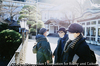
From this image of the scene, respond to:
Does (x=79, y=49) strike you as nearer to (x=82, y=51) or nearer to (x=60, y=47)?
(x=82, y=51)

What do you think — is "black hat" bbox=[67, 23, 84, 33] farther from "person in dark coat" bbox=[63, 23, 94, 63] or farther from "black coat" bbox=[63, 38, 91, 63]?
"black coat" bbox=[63, 38, 91, 63]

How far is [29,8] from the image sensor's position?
24.5m

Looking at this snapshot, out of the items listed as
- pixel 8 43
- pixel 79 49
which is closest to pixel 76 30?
pixel 79 49

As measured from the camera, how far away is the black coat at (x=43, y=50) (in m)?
3.02

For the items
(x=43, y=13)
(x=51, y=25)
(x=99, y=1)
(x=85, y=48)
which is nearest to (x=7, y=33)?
(x=99, y=1)

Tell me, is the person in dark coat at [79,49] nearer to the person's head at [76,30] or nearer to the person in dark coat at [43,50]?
the person's head at [76,30]

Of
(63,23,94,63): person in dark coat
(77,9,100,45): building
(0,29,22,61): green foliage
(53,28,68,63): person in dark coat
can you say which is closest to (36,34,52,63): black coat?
(53,28,68,63): person in dark coat

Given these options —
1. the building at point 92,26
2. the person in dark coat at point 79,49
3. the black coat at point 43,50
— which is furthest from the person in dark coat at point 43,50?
the building at point 92,26

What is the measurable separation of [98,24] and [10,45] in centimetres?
949

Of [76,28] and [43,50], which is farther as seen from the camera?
[43,50]

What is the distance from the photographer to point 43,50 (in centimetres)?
303

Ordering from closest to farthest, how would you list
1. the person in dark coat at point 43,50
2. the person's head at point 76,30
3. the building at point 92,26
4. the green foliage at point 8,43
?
the person's head at point 76,30 → the person in dark coat at point 43,50 → the green foliage at point 8,43 → the building at point 92,26

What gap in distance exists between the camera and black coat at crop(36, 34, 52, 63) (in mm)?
3016

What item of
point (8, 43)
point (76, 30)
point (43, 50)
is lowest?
point (8, 43)
